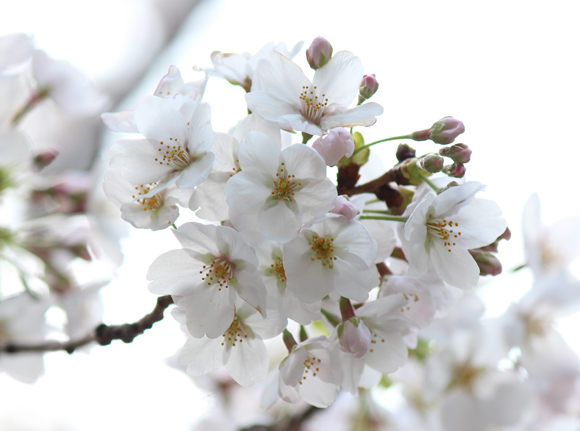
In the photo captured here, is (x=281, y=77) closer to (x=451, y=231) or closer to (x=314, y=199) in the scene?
(x=314, y=199)

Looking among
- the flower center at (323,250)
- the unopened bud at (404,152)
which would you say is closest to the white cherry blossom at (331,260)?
the flower center at (323,250)

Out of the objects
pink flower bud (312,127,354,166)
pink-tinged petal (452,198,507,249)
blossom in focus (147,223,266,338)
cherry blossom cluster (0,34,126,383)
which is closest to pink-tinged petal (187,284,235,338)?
blossom in focus (147,223,266,338)

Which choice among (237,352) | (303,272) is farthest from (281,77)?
(237,352)

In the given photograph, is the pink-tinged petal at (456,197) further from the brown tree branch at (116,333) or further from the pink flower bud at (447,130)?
the brown tree branch at (116,333)

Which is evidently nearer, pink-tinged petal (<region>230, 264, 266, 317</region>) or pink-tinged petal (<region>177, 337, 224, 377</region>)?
pink-tinged petal (<region>230, 264, 266, 317</region>)

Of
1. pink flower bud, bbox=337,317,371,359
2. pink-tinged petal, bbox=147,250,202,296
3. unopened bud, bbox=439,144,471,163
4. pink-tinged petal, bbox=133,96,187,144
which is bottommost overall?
pink flower bud, bbox=337,317,371,359

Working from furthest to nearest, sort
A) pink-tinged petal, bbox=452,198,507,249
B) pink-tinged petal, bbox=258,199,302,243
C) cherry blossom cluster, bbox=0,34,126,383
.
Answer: cherry blossom cluster, bbox=0,34,126,383, pink-tinged petal, bbox=452,198,507,249, pink-tinged petal, bbox=258,199,302,243

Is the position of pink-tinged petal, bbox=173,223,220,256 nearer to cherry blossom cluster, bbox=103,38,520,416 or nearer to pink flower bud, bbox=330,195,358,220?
cherry blossom cluster, bbox=103,38,520,416
